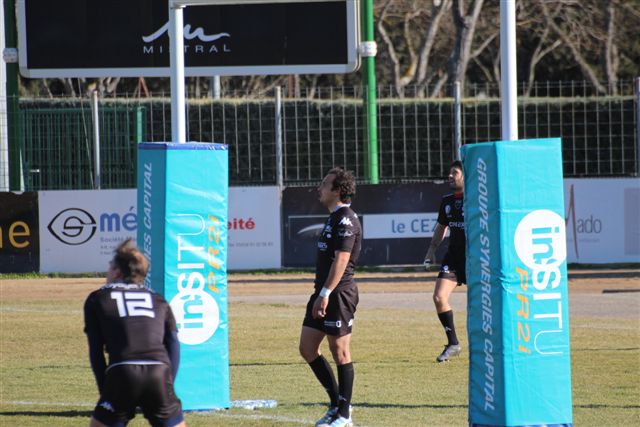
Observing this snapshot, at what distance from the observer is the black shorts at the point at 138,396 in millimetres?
6043

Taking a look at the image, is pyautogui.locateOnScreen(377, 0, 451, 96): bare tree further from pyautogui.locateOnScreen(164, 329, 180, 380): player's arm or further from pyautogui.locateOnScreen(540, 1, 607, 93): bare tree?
pyautogui.locateOnScreen(164, 329, 180, 380): player's arm

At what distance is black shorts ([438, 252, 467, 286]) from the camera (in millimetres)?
12539

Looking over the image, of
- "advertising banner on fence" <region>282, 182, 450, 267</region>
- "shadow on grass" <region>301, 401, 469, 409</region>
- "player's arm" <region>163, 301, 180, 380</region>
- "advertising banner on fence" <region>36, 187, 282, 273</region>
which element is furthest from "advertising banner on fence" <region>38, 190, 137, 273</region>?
"player's arm" <region>163, 301, 180, 380</region>

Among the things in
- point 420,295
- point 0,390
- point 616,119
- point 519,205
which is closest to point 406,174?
point 616,119

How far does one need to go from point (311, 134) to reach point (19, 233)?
7.23 meters

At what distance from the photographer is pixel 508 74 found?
8094 mm

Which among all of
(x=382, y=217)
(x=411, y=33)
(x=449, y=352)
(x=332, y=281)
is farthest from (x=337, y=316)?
(x=411, y=33)

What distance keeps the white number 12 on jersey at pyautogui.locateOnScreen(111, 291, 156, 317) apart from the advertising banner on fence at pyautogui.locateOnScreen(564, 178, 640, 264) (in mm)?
16992

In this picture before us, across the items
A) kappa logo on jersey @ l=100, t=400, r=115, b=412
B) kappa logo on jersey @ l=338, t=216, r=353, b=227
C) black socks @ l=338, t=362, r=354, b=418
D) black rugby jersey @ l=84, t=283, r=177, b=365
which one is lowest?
black socks @ l=338, t=362, r=354, b=418

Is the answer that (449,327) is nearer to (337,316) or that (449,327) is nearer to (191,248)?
(337,316)

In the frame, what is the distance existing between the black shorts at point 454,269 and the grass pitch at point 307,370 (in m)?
0.89

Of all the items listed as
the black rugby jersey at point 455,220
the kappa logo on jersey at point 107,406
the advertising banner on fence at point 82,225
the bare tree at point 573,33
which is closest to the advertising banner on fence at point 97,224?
the advertising banner on fence at point 82,225

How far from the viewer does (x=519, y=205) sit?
7.59 metres

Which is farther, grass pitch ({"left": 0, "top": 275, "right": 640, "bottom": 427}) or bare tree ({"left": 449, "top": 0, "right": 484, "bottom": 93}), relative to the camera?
bare tree ({"left": 449, "top": 0, "right": 484, "bottom": 93})
